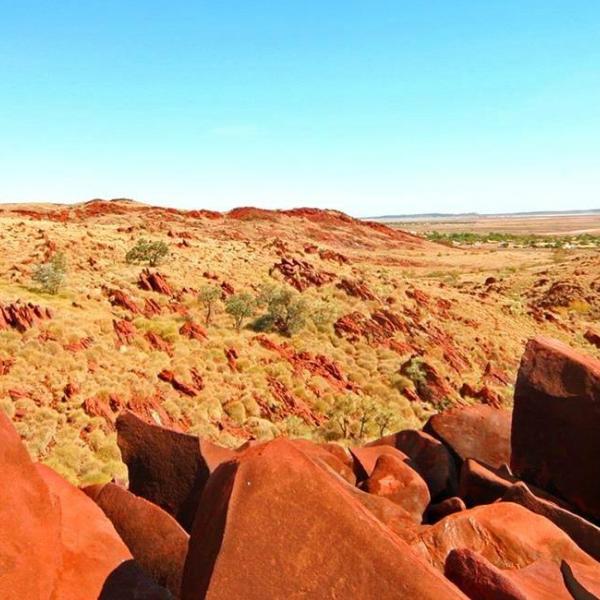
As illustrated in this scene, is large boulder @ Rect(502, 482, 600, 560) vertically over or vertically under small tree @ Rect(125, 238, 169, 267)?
under

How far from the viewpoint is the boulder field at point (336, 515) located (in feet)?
15.2

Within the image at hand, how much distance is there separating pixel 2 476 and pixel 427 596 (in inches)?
149

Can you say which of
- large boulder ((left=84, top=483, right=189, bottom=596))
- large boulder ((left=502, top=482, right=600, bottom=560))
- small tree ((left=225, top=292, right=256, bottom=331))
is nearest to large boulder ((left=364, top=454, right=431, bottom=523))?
large boulder ((left=502, top=482, right=600, bottom=560))

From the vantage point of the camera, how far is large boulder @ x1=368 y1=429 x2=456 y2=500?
10345 mm

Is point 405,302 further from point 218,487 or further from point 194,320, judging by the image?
point 218,487

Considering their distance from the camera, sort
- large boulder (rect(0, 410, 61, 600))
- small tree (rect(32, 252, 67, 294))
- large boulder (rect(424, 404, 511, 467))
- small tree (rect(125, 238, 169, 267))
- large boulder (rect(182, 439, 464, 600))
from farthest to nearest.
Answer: small tree (rect(125, 238, 169, 267)), small tree (rect(32, 252, 67, 294)), large boulder (rect(424, 404, 511, 467)), large boulder (rect(0, 410, 61, 600)), large boulder (rect(182, 439, 464, 600))

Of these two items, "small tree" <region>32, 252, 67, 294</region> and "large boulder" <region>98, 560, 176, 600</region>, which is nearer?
"large boulder" <region>98, 560, 176, 600</region>

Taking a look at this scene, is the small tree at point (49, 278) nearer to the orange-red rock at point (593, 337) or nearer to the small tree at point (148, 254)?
the small tree at point (148, 254)

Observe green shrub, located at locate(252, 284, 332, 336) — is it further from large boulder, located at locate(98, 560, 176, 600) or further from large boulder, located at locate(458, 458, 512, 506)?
large boulder, located at locate(98, 560, 176, 600)

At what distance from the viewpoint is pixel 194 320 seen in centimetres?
2814

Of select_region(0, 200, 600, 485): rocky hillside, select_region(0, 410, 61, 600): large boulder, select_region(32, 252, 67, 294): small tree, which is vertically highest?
select_region(32, 252, 67, 294): small tree

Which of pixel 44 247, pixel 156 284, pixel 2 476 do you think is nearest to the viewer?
pixel 2 476

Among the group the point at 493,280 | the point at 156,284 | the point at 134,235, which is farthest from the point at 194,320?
the point at 493,280

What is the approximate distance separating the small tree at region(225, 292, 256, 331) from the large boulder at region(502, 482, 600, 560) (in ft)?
68.4
